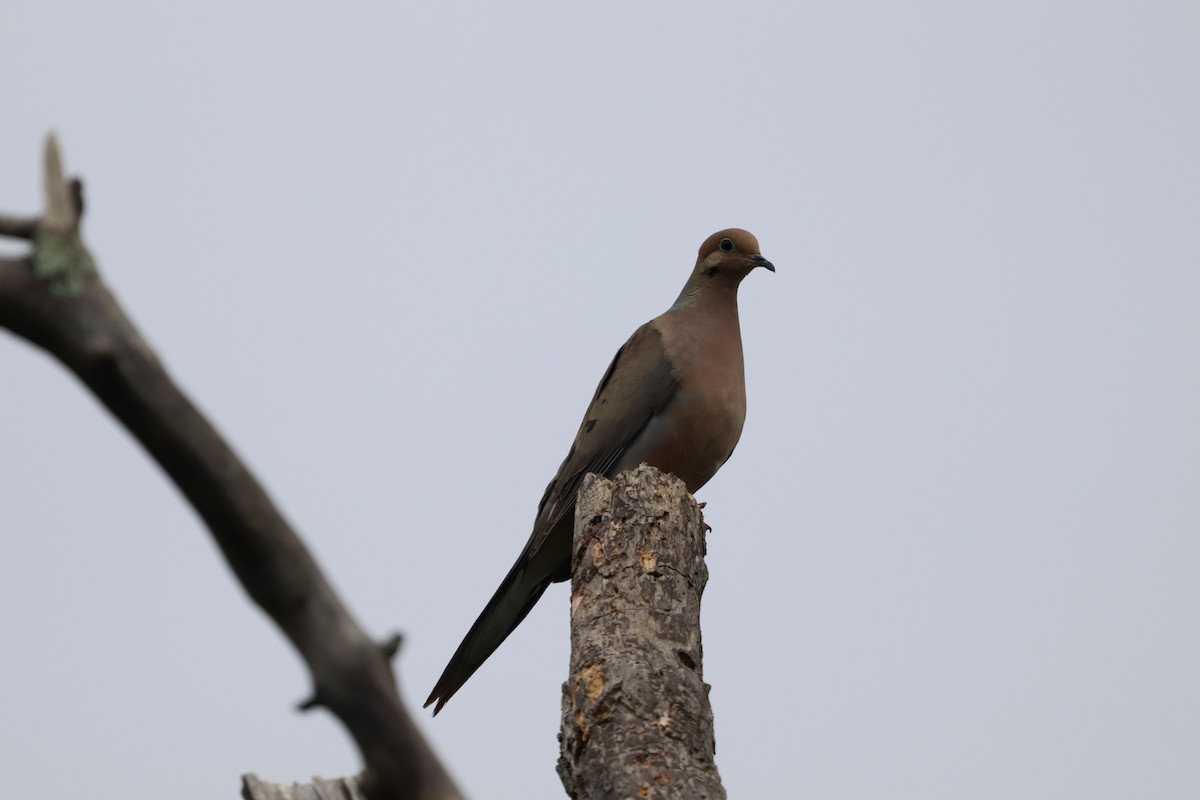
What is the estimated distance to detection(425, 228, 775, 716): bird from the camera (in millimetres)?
5430

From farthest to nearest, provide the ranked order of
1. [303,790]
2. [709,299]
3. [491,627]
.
A: 1. [709,299]
2. [491,627]
3. [303,790]

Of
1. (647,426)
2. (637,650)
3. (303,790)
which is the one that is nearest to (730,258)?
(647,426)

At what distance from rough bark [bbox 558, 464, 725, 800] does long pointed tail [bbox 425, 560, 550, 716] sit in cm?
98

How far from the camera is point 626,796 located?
3.30m

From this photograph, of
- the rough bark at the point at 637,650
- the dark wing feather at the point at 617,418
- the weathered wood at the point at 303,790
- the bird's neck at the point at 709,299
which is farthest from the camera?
the bird's neck at the point at 709,299

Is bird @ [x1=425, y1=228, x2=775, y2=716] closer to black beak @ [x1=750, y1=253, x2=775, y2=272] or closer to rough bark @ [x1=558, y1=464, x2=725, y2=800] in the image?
black beak @ [x1=750, y1=253, x2=775, y2=272]

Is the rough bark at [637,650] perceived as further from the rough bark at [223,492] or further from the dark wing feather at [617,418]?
the rough bark at [223,492]

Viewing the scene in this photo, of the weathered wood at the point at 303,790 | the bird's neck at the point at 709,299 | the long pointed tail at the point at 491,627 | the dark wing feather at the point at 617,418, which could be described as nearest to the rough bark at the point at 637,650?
the weathered wood at the point at 303,790

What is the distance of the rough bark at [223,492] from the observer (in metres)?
1.57

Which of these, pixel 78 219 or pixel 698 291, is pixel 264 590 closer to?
pixel 78 219

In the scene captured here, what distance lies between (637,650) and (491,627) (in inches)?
64.6

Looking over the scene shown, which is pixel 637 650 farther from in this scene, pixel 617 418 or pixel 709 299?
pixel 709 299

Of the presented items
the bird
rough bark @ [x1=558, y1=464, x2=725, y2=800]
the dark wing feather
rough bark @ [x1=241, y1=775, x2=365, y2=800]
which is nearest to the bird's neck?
the bird

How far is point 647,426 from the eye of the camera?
19.0 feet
